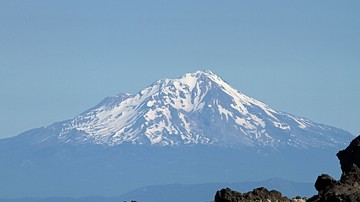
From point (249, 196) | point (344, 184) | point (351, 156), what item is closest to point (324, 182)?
point (344, 184)

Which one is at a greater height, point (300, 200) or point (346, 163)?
point (346, 163)

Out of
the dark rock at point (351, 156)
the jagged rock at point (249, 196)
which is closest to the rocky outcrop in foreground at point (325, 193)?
the jagged rock at point (249, 196)

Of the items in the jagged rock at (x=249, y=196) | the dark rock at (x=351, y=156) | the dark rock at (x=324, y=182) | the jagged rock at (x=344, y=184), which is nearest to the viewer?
the jagged rock at (x=249, y=196)

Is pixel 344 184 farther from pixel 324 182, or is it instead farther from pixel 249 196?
pixel 249 196

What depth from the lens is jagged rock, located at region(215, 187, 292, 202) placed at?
27.6 metres

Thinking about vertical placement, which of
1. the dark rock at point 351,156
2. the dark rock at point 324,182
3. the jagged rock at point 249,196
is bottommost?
the jagged rock at point 249,196

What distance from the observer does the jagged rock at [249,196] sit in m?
27.6

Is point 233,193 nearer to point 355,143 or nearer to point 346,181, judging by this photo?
point 346,181

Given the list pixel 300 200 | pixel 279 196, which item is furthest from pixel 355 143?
pixel 279 196

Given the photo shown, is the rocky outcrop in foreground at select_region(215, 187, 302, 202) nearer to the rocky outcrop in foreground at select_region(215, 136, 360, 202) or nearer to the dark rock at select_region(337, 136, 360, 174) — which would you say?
the rocky outcrop in foreground at select_region(215, 136, 360, 202)

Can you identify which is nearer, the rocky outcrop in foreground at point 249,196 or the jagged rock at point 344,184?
the rocky outcrop in foreground at point 249,196

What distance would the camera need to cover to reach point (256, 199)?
29.6 meters

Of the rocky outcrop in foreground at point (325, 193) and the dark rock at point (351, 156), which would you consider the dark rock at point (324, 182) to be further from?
the dark rock at point (351, 156)

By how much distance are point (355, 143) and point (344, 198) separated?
606 inches
